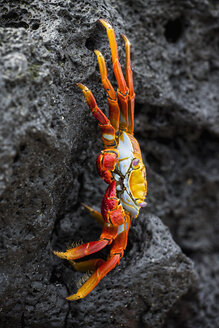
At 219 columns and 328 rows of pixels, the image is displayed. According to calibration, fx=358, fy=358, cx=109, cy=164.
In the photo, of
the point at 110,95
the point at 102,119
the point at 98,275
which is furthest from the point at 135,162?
the point at 98,275

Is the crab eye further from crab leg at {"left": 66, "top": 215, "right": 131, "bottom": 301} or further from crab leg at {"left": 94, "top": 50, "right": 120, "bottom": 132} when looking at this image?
crab leg at {"left": 66, "top": 215, "right": 131, "bottom": 301}

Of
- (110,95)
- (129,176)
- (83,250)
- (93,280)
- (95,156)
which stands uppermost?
(110,95)

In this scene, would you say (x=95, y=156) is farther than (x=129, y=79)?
Yes

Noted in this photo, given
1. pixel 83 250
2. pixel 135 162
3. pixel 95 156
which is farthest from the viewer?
pixel 95 156

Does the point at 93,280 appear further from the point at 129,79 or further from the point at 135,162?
the point at 129,79

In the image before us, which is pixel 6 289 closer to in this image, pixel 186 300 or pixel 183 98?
pixel 186 300

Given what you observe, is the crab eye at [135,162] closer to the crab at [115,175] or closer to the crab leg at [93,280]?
the crab at [115,175]

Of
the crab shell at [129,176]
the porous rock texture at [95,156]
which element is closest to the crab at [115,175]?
the crab shell at [129,176]

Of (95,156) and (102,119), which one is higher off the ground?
(102,119)
